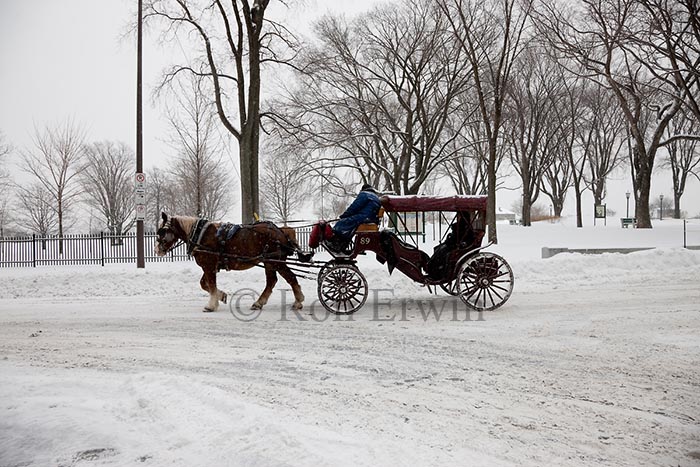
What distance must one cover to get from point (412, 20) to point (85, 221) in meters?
39.6

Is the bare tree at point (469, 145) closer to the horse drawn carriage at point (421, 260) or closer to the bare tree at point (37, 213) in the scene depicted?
the horse drawn carriage at point (421, 260)

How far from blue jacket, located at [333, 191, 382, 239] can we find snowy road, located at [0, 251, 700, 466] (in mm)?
1452

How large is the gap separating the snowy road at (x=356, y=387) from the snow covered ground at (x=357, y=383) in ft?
0.06

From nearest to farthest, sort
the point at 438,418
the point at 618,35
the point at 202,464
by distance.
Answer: the point at 202,464 → the point at 438,418 → the point at 618,35

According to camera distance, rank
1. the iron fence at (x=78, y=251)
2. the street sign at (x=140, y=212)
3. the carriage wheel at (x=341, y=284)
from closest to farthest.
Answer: the carriage wheel at (x=341, y=284)
the street sign at (x=140, y=212)
the iron fence at (x=78, y=251)

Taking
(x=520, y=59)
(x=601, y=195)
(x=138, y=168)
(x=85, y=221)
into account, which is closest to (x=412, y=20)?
(x=520, y=59)

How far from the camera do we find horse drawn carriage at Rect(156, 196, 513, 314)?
834 cm

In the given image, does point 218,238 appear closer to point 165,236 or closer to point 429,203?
point 165,236

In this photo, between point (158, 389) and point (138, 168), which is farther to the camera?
point (138, 168)

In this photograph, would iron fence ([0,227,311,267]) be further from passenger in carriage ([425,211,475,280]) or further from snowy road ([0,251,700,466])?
snowy road ([0,251,700,466])

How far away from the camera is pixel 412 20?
25.0 meters

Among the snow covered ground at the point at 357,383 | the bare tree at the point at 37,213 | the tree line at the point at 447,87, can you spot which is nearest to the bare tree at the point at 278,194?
the tree line at the point at 447,87

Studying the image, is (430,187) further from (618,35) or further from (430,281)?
(430,281)

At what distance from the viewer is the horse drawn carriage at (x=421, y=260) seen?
8234 millimetres
